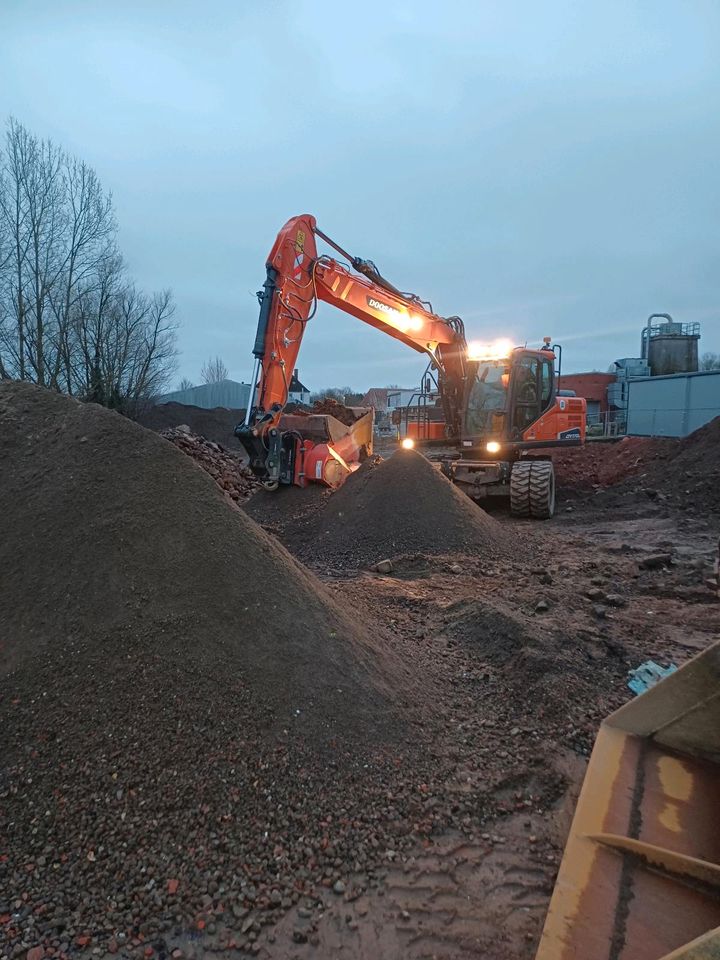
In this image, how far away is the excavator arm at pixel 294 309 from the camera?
8.03 metres

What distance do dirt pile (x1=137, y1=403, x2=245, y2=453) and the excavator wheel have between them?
18.1 m

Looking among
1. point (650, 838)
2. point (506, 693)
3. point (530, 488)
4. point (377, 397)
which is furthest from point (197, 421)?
point (377, 397)

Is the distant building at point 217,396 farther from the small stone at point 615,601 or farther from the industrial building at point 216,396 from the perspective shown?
the small stone at point 615,601

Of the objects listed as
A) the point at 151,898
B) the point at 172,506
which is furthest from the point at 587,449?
the point at 151,898

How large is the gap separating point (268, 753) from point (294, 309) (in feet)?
21.9

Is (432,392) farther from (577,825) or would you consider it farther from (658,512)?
(577,825)

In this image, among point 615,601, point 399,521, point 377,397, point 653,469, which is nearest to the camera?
point 615,601

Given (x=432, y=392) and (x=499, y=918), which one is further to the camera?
(x=432, y=392)

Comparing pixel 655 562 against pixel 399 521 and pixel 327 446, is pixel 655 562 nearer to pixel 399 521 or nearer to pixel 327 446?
pixel 399 521

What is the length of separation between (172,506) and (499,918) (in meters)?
2.59

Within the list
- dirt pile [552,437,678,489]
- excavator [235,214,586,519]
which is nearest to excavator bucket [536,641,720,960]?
excavator [235,214,586,519]

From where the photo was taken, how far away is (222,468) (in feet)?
45.3

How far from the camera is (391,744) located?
295 cm

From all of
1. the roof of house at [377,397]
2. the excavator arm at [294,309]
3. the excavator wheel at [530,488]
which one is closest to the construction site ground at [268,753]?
the excavator arm at [294,309]
